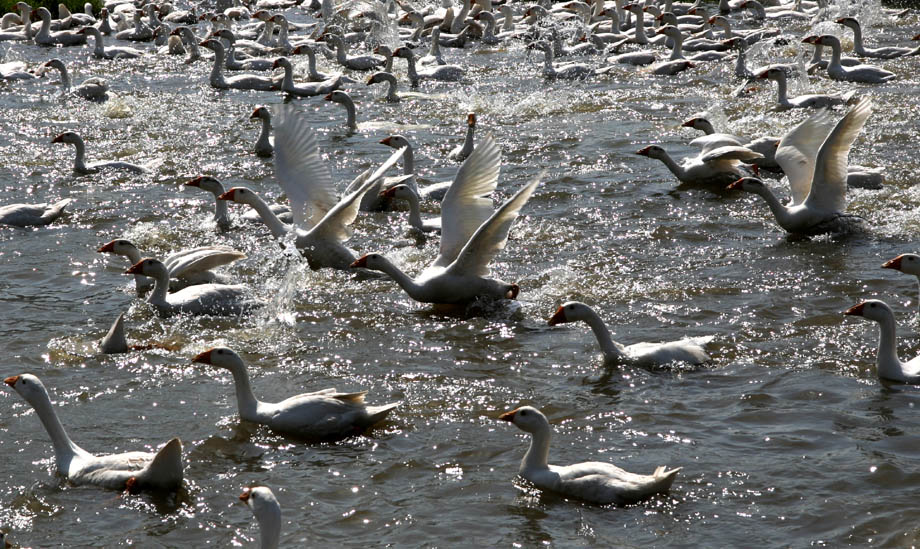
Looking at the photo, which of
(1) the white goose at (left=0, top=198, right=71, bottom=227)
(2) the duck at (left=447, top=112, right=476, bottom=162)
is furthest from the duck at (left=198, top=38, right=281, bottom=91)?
(1) the white goose at (left=0, top=198, right=71, bottom=227)

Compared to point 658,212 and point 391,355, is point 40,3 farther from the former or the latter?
point 391,355

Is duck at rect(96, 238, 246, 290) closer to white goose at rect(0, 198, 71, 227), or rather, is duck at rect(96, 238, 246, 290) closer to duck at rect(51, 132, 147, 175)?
white goose at rect(0, 198, 71, 227)

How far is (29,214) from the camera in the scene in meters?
13.9

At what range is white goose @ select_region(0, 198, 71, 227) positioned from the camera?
45.3ft

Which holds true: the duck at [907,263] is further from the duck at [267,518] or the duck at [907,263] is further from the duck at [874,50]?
the duck at [874,50]

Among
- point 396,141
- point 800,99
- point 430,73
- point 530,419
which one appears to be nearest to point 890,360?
point 530,419

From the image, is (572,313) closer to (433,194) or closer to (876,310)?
(876,310)

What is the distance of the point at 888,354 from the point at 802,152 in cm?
482

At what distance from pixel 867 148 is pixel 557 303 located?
6895 mm

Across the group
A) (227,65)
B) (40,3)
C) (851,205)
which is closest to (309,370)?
(851,205)

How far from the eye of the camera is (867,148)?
608 inches

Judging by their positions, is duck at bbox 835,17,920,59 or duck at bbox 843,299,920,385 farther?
duck at bbox 835,17,920,59

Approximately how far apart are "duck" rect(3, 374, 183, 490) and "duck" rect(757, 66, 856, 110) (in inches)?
528

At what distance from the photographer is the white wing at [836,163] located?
1180cm
